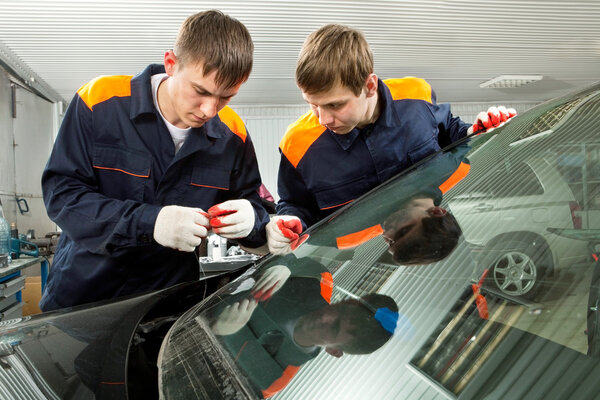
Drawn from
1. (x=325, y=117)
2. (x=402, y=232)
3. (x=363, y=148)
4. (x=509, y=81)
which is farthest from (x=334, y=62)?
(x=509, y=81)

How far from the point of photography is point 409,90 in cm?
163

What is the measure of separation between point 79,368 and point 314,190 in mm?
1071

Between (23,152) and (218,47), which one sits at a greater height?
(218,47)

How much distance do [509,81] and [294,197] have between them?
7732 mm

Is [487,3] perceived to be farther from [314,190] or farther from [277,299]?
[277,299]

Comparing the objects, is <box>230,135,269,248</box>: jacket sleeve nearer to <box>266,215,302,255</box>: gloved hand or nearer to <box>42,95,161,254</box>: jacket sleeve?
<box>266,215,302,255</box>: gloved hand

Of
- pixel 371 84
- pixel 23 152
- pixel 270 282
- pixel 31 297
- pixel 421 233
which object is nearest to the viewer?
pixel 421 233

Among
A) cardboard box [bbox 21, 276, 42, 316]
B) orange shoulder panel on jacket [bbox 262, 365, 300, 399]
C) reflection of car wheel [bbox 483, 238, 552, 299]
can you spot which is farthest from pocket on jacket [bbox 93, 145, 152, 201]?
cardboard box [bbox 21, 276, 42, 316]

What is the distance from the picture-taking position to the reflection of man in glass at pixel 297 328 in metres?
0.53

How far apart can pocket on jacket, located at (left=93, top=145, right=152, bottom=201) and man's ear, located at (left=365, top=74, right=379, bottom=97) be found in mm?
752

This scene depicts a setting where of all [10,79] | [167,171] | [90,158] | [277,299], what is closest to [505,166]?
[277,299]

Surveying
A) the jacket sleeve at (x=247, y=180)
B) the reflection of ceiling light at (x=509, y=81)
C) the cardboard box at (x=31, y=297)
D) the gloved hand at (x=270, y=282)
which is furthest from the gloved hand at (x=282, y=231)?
the reflection of ceiling light at (x=509, y=81)

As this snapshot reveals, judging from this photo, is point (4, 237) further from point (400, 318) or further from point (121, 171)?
point (400, 318)

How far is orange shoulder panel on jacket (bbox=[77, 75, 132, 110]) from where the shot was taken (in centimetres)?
134
